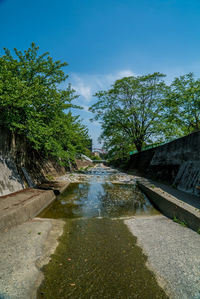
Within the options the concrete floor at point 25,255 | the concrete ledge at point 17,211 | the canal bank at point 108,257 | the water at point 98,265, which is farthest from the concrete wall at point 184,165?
the concrete ledge at point 17,211

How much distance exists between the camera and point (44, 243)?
11.2 ft

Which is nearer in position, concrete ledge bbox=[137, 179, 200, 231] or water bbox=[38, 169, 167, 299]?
water bbox=[38, 169, 167, 299]

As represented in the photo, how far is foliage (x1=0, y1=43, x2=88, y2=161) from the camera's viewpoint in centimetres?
562

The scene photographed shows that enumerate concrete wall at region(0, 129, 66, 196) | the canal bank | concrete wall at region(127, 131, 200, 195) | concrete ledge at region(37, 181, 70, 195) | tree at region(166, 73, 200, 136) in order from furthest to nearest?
tree at region(166, 73, 200, 136) < concrete ledge at region(37, 181, 70, 195) < concrete wall at region(127, 131, 200, 195) < concrete wall at region(0, 129, 66, 196) < the canal bank

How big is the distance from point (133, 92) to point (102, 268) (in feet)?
74.5

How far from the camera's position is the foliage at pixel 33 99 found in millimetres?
5617

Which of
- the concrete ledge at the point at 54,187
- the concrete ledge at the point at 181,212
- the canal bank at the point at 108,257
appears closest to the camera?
the canal bank at the point at 108,257

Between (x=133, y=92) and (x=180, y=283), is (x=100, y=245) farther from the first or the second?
(x=133, y=92)

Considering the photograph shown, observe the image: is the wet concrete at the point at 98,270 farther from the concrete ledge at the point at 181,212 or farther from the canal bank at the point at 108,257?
the concrete ledge at the point at 181,212

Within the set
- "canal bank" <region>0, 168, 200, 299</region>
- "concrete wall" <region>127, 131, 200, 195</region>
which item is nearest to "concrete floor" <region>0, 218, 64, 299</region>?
"canal bank" <region>0, 168, 200, 299</region>

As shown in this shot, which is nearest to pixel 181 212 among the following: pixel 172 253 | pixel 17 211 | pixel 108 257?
pixel 172 253

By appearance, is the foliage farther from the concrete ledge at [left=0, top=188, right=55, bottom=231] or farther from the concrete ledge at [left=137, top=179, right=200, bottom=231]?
the concrete ledge at [left=137, top=179, right=200, bottom=231]

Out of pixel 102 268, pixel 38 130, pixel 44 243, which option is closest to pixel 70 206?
pixel 44 243

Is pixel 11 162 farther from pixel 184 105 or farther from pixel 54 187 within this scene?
pixel 184 105
